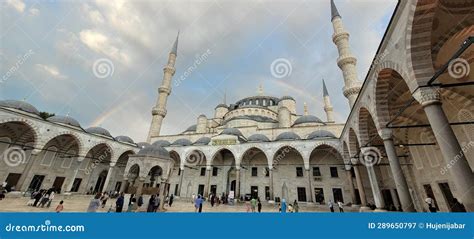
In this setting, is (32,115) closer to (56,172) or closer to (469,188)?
(56,172)

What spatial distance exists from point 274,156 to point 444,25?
14.7m

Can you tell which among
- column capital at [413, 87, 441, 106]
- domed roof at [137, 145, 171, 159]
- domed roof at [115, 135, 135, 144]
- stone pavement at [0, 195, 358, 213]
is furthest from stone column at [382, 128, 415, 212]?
domed roof at [115, 135, 135, 144]

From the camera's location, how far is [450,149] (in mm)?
3969

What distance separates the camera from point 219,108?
115 feet

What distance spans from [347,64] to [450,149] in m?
15.9

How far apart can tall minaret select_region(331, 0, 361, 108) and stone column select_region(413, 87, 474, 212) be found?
45.4 ft

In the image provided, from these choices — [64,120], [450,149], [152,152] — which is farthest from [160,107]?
[450,149]

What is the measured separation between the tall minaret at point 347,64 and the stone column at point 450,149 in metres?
13.8

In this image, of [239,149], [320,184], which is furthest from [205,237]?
[320,184]

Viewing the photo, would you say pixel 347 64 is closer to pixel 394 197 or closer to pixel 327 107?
pixel 394 197

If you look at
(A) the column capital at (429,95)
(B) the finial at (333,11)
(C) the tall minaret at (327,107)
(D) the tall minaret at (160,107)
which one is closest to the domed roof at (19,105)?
(D) the tall minaret at (160,107)

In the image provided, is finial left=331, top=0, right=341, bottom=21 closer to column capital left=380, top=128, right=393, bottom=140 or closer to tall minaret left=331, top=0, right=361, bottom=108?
tall minaret left=331, top=0, right=361, bottom=108

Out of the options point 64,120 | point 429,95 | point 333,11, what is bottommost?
point 429,95

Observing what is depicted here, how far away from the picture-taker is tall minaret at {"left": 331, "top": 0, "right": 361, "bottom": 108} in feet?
56.4
